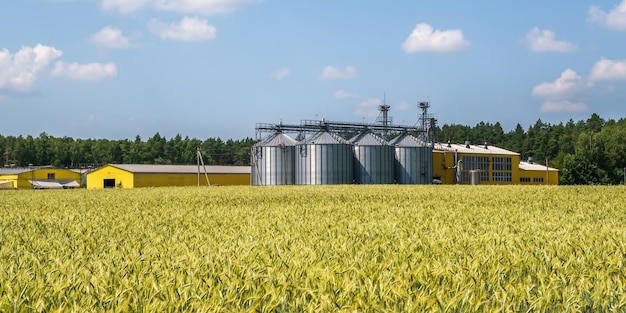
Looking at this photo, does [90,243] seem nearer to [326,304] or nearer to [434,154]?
[326,304]

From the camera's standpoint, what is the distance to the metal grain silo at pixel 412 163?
90.6 metres

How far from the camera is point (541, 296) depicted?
18.8ft

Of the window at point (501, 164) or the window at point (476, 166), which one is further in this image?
the window at point (501, 164)

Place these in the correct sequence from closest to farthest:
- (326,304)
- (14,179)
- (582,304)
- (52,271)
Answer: (326,304) → (582,304) → (52,271) → (14,179)

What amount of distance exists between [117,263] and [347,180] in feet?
255

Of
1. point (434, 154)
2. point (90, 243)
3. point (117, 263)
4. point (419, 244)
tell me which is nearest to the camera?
point (117, 263)

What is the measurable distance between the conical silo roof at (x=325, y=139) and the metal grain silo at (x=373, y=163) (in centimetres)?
269

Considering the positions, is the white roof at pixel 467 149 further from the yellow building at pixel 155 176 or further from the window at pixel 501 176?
the yellow building at pixel 155 176

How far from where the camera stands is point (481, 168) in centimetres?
10375

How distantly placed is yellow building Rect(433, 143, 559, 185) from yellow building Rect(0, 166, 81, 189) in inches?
2320

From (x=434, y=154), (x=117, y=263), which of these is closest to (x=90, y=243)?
(x=117, y=263)

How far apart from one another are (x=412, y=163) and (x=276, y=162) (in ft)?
61.3

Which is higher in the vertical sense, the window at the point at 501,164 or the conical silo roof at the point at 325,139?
the conical silo roof at the point at 325,139

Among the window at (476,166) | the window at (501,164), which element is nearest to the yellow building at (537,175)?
the window at (501,164)
